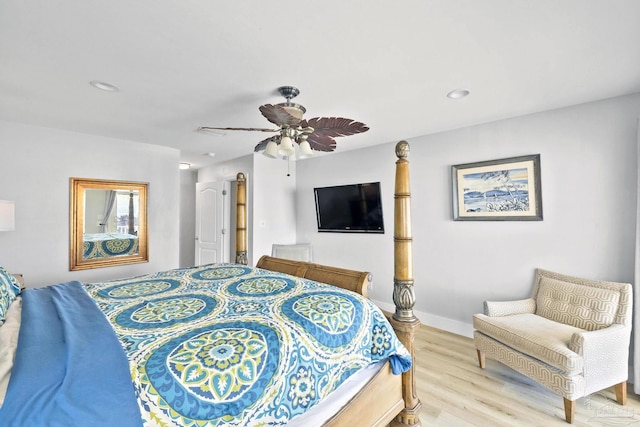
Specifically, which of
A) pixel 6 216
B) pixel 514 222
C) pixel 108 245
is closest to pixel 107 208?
pixel 108 245

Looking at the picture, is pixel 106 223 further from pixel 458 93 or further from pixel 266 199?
pixel 458 93

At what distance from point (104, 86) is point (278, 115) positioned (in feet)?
4.57

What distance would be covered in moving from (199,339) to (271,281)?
834 millimetres

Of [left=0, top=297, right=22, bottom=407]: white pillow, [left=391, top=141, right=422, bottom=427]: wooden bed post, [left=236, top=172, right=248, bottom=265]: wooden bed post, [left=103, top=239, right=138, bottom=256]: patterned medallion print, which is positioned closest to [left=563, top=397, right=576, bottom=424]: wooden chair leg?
[left=391, top=141, right=422, bottom=427]: wooden bed post

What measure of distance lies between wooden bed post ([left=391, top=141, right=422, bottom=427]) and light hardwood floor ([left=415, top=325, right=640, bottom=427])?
31cm

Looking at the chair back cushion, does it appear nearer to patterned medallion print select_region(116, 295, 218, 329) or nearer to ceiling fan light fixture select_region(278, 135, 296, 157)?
ceiling fan light fixture select_region(278, 135, 296, 157)

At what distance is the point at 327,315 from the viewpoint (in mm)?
1421

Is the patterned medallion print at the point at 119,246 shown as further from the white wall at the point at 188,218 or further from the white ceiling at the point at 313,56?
the white wall at the point at 188,218

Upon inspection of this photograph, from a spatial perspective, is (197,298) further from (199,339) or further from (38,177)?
(38,177)

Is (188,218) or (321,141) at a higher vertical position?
(321,141)

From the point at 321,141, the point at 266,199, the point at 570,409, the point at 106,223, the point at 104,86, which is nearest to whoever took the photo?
the point at 570,409

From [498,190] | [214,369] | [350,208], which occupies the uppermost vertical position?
[498,190]

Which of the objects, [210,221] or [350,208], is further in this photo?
[210,221]

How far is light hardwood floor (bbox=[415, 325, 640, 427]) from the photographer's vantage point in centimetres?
194
